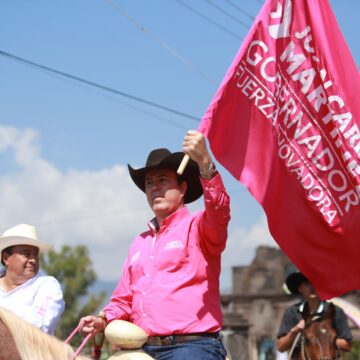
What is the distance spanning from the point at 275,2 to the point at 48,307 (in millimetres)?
2643

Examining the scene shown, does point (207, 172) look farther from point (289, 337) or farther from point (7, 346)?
point (289, 337)

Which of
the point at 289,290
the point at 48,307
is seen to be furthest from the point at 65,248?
the point at 48,307

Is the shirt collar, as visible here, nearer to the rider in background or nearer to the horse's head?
the horse's head

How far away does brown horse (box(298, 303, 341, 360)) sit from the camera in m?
8.34

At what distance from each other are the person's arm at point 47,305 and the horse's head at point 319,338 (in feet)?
10.9

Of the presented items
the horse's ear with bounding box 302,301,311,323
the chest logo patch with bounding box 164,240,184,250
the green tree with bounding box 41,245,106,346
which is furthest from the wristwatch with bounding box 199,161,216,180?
the green tree with bounding box 41,245,106,346

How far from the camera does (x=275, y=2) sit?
19.0ft

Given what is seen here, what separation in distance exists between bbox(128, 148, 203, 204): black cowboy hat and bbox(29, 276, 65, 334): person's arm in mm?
1030

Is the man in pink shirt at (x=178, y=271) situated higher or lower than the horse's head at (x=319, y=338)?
higher

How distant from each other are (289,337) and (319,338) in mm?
410

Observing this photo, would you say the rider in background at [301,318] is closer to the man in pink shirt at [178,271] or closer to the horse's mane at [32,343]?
the man in pink shirt at [178,271]

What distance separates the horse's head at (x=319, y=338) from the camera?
834 centimetres

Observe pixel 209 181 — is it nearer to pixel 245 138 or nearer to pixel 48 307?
pixel 245 138

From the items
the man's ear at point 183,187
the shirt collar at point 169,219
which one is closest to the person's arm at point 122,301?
the shirt collar at point 169,219
